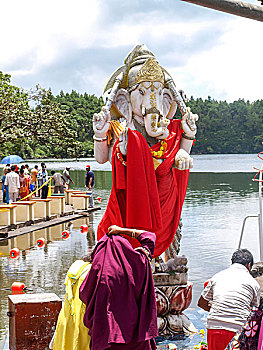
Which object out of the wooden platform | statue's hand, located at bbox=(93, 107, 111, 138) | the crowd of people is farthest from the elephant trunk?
the crowd of people

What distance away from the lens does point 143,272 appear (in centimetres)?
341

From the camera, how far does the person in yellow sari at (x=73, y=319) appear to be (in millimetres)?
3959

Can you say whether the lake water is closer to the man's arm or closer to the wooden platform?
the wooden platform

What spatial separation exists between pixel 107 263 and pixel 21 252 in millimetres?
8239

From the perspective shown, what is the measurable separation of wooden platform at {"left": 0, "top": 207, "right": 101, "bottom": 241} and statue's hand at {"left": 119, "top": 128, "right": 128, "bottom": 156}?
798 cm

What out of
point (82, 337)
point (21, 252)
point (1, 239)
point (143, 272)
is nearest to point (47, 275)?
point (21, 252)

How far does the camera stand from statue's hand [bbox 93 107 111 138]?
549 cm

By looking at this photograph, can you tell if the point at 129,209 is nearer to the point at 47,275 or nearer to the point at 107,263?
the point at 107,263

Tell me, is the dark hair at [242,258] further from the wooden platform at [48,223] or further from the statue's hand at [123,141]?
the wooden platform at [48,223]

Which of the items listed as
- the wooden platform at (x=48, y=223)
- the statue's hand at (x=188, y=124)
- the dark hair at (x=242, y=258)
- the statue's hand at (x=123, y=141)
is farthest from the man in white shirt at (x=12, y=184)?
the dark hair at (x=242, y=258)

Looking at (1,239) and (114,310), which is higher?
(114,310)

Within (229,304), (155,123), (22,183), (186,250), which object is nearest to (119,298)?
(229,304)

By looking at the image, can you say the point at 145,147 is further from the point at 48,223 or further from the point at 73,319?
the point at 48,223

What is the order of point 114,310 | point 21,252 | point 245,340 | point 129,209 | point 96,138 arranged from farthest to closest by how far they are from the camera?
point 21,252 < point 96,138 < point 129,209 < point 114,310 < point 245,340
